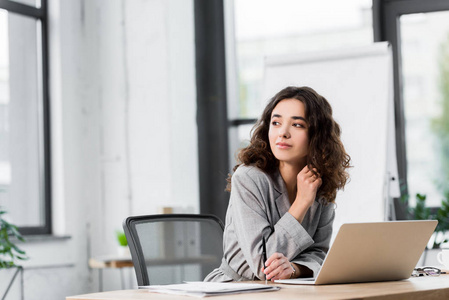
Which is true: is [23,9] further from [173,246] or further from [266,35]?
[173,246]

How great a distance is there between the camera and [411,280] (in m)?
1.62

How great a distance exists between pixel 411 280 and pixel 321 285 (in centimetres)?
27

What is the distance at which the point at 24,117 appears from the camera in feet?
13.8

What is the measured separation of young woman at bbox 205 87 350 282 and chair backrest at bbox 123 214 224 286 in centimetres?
17

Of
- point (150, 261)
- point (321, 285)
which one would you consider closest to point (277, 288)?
point (321, 285)

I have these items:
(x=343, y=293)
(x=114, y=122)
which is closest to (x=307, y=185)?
(x=343, y=293)

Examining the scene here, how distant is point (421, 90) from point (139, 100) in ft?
5.62

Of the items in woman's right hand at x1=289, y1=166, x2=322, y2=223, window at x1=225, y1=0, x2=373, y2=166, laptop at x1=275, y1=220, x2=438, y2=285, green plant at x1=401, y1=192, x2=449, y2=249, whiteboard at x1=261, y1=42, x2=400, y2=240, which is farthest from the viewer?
window at x1=225, y1=0, x2=373, y2=166

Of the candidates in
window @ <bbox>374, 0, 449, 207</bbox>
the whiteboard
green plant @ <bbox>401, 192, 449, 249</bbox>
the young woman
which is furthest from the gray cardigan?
window @ <bbox>374, 0, 449, 207</bbox>

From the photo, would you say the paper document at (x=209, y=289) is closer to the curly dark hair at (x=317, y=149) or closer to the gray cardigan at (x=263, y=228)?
the gray cardigan at (x=263, y=228)

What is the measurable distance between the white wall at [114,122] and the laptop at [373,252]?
8.56 feet

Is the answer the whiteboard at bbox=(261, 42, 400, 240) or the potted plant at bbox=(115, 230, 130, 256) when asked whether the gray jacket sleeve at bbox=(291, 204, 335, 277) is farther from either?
the potted plant at bbox=(115, 230, 130, 256)

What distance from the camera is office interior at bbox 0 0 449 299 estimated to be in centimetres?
403

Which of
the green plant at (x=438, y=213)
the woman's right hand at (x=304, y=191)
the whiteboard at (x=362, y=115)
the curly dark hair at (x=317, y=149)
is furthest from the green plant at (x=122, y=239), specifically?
the woman's right hand at (x=304, y=191)
